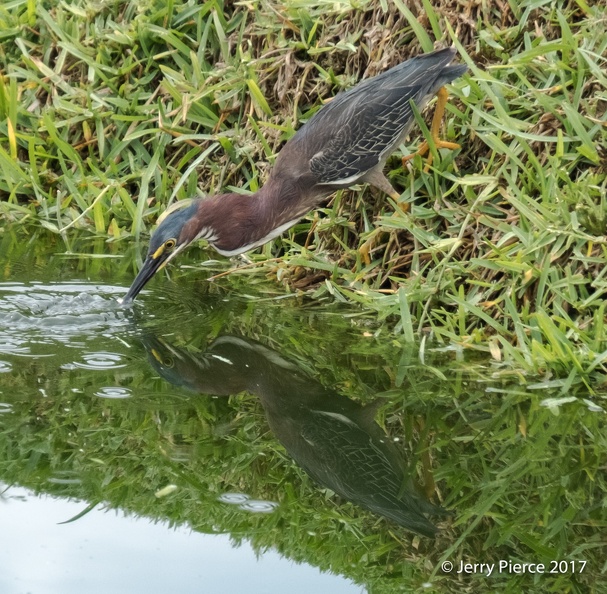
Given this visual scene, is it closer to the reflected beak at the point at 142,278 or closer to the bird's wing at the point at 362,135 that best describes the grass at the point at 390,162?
the bird's wing at the point at 362,135

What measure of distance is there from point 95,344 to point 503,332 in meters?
1.76

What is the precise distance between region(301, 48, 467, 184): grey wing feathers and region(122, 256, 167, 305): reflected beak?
957 mm

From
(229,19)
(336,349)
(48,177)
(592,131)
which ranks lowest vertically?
(336,349)

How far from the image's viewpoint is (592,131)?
513cm

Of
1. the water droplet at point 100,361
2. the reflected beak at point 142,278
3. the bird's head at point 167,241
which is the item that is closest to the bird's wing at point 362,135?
the bird's head at point 167,241

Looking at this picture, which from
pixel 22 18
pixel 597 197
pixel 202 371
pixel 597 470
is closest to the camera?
pixel 597 470

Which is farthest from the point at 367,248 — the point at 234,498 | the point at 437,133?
the point at 234,498

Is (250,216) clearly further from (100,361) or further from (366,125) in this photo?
(100,361)

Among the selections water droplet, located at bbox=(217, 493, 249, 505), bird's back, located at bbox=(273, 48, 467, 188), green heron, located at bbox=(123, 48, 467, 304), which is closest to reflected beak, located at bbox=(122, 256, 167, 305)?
green heron, located at bbox=(123, 48, 467, 304)

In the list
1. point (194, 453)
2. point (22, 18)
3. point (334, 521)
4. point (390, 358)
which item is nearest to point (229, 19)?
point (22, 18)

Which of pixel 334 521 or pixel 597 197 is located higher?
pixel 597 197

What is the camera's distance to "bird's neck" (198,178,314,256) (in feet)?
18.2

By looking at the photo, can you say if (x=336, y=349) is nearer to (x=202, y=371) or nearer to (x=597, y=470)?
(x=202, y=371)

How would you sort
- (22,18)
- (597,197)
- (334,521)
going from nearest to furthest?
(334,521) → (597,197) → (22,18)
